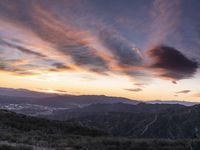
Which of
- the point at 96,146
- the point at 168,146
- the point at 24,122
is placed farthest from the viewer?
the point at 24,122

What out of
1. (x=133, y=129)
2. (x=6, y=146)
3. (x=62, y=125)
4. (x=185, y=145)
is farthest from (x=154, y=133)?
(x=6, y=146)

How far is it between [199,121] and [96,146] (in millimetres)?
192111

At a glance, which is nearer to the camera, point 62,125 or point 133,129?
point 62,125

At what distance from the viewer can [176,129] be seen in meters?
191

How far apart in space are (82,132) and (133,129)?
479 ft

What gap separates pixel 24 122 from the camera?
41812mm

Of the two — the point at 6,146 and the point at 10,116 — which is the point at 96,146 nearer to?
the point at 6,146

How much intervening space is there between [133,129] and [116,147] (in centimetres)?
16529

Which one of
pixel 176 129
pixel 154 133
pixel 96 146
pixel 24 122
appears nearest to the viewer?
pixel 96 146

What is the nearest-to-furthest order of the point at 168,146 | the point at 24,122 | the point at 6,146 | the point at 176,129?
the point at 6,146
the point at 168,146
the point at 24,122
the point at 176,129

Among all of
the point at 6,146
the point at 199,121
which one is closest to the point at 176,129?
the point at 199,121

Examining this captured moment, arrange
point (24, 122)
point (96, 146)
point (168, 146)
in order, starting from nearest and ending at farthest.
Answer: point (96, 146)
point (168, 146)
point (24, 122)

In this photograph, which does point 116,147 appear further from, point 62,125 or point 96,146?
point 62,125

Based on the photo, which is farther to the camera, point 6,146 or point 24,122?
point 24,122
